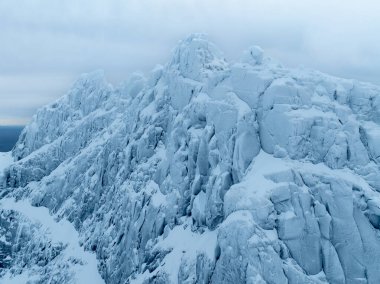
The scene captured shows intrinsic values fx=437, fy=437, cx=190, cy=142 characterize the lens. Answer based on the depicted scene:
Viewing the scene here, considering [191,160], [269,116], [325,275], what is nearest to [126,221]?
[191,160]

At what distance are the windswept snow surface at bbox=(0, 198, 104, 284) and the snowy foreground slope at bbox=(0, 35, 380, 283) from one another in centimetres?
41

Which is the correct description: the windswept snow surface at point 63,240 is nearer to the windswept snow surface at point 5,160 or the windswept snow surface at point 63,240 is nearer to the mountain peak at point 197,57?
the windswept snow surface at point 5,160

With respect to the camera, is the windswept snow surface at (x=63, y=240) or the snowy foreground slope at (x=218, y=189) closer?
→ the snowy foreground slope at (x=218, y=189)

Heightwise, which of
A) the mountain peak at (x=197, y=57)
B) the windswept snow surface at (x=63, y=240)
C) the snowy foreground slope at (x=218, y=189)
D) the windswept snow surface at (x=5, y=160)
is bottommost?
the windswept snow surface at (x=5, y=160)

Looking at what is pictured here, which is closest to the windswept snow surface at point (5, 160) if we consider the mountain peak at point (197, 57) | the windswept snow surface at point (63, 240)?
the windswept snow surface at point (63, 240)

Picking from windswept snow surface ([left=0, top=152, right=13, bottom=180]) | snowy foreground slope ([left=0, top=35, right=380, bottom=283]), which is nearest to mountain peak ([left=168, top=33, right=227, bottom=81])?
snowy foreground slope ([left=0, top=35, right=380, bottom=283])

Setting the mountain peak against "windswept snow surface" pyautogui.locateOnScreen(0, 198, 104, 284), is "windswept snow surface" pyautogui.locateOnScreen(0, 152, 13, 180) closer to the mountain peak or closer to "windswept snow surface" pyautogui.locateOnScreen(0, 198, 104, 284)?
"windswept snow surface" pyautogui.locateOnScreen(0, 198, 104, 284)

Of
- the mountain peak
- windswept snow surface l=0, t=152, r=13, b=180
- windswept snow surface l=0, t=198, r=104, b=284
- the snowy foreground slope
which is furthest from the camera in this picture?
windswept snow surface l=0, t=152, r=13, b=180

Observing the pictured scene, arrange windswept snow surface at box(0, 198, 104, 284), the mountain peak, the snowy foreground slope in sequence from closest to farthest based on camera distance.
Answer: the snowy foreground slope → the mountain peak → windswept snow surface at box(0, 198, 104, 284)

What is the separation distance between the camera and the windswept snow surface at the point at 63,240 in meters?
105

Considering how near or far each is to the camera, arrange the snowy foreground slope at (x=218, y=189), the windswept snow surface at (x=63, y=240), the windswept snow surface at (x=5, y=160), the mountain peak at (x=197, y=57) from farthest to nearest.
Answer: the windswept snow surface at (x=5, y=160) < the windswept snow surface at (x=63, y=240) < the mountain peak at (x=197, y=57) < the snowy foreground slope at (x=218, y=189)

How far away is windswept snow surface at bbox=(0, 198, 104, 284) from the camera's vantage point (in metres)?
105

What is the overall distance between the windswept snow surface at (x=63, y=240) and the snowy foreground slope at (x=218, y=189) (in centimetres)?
41

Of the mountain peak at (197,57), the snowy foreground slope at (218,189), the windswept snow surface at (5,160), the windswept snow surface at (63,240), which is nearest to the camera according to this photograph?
the snowy foreground slope at (218,189)
